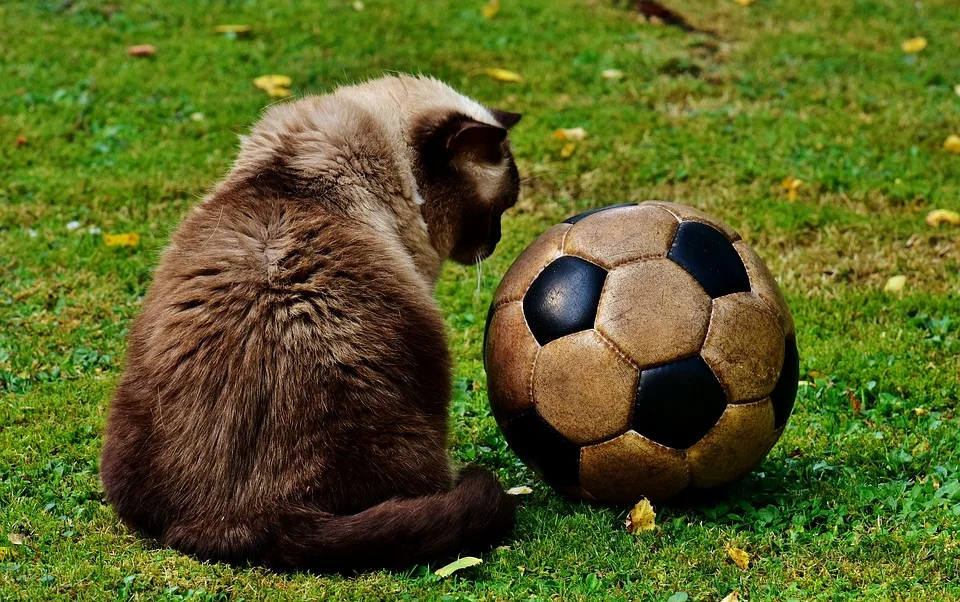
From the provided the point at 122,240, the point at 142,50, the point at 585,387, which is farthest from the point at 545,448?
the point at 142,50

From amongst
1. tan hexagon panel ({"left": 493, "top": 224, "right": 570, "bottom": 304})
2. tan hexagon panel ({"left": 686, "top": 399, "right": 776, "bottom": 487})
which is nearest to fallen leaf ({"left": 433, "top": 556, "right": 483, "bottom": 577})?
tan hexagon panel ({"left": 686, "top": 399, "right": 776, "bottom": 487})

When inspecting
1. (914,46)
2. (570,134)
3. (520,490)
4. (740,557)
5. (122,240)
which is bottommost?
(122,240)

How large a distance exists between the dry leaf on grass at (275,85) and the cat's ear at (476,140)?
4306mm

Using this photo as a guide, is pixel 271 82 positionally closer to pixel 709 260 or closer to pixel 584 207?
pixel 584 207

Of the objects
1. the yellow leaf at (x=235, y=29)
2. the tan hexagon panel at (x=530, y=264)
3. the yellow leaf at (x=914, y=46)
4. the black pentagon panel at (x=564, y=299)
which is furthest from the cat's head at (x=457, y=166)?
the yellow leaf at (x=914, y=46)

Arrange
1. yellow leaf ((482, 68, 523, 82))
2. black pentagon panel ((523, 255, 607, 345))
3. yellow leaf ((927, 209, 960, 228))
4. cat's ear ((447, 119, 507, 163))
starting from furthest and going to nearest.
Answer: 1. yellow leaf ((482, 68, 523, 82))
2. yellow leaf ((927, 209, 960, 228))
3. cat's ear ((447, 119, 507, 163))
4. black pentagon panel ((523, 255, 607, 345))

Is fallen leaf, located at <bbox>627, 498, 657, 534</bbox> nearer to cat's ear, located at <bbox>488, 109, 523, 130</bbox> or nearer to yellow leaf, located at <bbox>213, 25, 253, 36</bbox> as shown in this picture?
cat's ear, located at <bbox>488, 109, 523, 130</bbox>

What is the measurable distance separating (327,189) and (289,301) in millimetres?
646

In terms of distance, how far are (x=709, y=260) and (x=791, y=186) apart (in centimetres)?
378

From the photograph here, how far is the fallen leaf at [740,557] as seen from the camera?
12.7ft

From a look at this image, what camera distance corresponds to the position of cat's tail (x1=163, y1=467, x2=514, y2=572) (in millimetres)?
3742

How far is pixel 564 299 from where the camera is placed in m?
4.06

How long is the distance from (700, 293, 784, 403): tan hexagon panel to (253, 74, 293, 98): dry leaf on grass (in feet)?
18.6

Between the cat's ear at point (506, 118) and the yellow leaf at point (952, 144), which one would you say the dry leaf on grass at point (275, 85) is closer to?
the cat's ear at point (506, 118)
